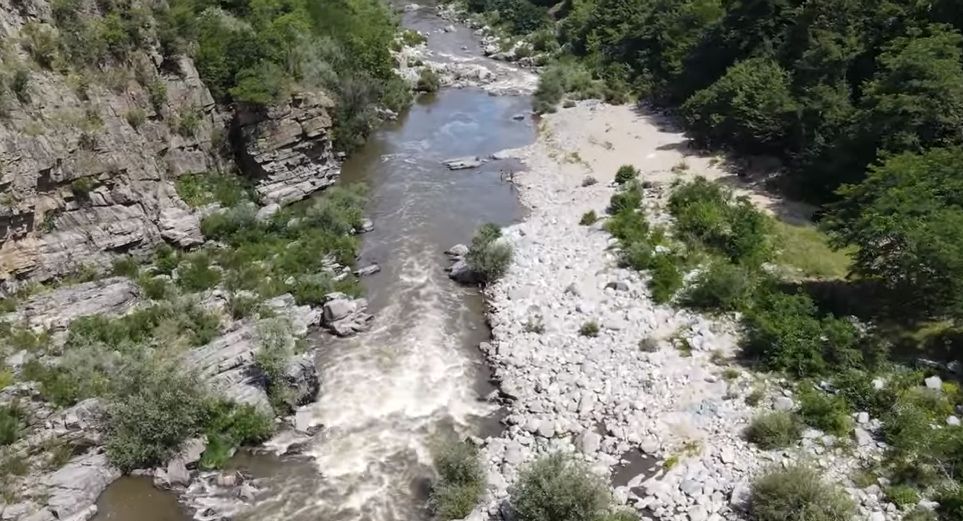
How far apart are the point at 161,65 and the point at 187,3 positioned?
3570 mm

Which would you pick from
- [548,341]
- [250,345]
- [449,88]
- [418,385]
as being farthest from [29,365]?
[449,88]

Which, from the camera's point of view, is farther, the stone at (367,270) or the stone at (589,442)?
the stone at (367,270)

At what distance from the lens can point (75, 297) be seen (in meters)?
20.7

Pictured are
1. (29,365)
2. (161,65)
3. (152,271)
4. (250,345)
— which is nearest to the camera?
(29,365)

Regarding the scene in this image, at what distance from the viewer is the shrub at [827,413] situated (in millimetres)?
16500

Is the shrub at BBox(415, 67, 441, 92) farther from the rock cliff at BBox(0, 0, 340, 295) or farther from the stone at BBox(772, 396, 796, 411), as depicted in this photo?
the stone at BBox(772, 396, 796, 411)

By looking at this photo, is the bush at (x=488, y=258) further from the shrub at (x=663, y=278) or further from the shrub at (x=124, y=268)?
the shrub at (x=124, y=268)

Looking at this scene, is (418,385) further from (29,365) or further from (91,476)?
(29,365)

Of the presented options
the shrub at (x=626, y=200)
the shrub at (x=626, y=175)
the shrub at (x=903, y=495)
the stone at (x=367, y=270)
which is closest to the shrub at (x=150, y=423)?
the stone at (x=367, y=270)

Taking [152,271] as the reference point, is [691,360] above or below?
below

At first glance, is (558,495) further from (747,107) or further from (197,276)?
(747,107)

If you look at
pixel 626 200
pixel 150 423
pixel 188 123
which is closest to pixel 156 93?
pixel 188 123

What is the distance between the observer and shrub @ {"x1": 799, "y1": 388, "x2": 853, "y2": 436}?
16.5 metres

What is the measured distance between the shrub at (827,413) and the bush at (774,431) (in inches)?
15.5
